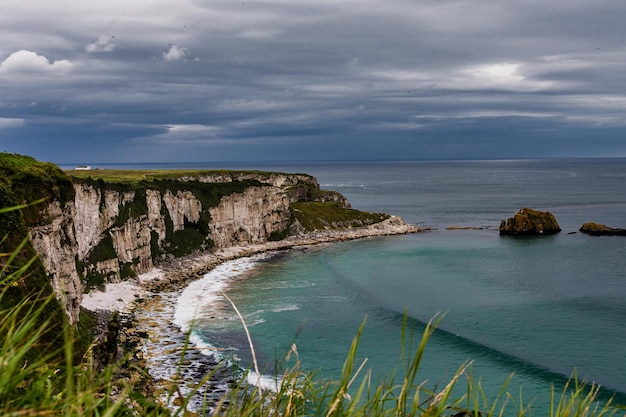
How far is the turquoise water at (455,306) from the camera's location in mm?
48031

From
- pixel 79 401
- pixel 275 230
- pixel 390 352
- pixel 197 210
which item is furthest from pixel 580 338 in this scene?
pixel 275 230

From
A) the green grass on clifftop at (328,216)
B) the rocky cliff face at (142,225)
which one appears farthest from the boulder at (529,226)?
the rocky cliff face at (142,225)

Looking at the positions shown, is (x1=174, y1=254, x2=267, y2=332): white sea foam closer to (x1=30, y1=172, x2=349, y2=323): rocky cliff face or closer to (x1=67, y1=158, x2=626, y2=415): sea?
(x1=67, y1=158, x2=626, y2=415): sea

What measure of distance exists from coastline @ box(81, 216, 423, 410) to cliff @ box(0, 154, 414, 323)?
211cm

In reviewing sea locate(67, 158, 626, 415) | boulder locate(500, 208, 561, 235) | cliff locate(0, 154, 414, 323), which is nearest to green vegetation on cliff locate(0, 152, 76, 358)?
cliff locate(0, 154, 414, 323)

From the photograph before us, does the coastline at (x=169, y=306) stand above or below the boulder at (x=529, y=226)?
below

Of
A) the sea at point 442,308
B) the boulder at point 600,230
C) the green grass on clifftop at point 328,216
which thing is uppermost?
the green grass on clifftop at point 328,216

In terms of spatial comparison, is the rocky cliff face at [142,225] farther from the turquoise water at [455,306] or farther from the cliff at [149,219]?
the turquoise water at [455,306]

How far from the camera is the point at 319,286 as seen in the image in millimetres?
78562

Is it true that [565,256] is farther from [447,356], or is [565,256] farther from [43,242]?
[43,242]

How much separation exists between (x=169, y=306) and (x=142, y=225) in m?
21.7

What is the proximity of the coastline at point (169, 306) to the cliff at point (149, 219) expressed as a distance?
83.1 inches

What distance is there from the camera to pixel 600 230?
124 metres

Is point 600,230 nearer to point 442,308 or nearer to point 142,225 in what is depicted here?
point 442,308
